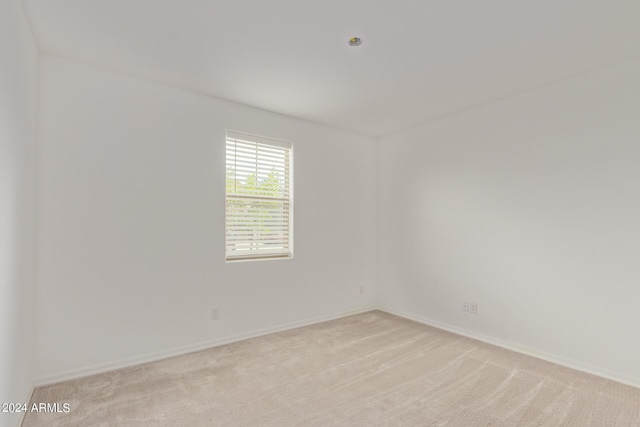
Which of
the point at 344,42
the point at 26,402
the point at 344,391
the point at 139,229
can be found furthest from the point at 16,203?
the point at 344,391

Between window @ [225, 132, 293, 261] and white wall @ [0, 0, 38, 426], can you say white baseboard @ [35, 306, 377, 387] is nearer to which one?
white wall @ [0, 0, 38, 426]

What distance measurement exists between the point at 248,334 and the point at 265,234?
1.10 m

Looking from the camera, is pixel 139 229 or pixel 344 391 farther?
pixel 139 229

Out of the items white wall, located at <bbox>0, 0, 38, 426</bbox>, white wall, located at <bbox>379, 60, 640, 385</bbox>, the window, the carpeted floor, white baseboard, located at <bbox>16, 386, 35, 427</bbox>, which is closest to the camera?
white wall, located at <bbox>0, 0, 38, 426</bbox>

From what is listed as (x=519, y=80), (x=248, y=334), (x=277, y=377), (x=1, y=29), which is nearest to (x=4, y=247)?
(x=1, y=29)

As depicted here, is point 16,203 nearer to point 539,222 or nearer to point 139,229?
point 139,229

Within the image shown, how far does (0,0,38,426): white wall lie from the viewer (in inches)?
62.3

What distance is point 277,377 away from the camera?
8.38 ft

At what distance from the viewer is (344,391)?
235cm

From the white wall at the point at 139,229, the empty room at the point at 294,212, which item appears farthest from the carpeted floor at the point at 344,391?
the white wall at the point at 139,229

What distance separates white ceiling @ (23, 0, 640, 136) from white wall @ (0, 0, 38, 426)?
0.35 meters

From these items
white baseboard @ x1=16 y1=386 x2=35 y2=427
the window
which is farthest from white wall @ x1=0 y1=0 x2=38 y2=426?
the window

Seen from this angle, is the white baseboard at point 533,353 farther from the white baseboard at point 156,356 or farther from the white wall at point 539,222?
the white baseboard at point 156,356

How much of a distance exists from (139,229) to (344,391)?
2158 millimetres
